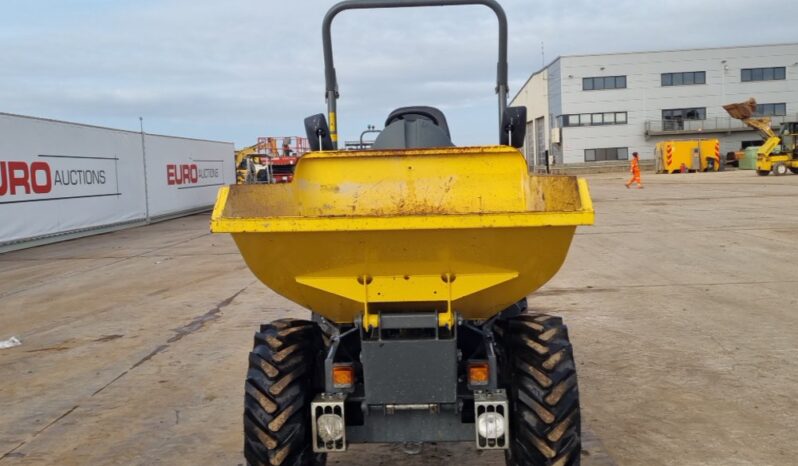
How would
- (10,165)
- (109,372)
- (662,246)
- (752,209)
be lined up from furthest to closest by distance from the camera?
(752,209) → (10,165) → (662,246) → (109,372)

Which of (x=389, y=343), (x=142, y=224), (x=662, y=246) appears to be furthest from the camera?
(x=142, y=224)

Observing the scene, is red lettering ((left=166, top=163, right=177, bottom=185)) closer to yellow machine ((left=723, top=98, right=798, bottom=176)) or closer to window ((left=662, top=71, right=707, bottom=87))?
yellow machine ((left=723, top=98, right=798, bottom=176))

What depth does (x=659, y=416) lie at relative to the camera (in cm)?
459

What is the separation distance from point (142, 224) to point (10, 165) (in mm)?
6985

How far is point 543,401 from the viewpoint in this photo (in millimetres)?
3119

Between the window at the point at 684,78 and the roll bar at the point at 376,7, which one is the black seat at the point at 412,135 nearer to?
the roll bar at the point at 376,7

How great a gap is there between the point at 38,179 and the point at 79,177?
180 centimetres

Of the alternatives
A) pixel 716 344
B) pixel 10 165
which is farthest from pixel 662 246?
pixel 10 165

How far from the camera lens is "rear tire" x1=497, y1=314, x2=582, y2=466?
3109 millimetres

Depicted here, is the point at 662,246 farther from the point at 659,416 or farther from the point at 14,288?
the point at 14,288

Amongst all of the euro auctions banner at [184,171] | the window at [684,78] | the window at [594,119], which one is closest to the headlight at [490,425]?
the euro auctions banner at [184,171]

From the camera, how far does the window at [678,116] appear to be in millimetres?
57812

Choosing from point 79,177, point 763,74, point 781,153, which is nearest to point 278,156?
point 79,177

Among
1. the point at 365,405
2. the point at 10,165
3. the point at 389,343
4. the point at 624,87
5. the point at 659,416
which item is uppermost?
the point at 624,87
